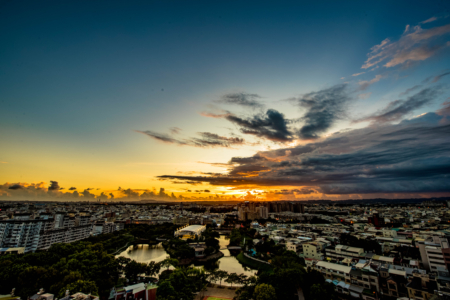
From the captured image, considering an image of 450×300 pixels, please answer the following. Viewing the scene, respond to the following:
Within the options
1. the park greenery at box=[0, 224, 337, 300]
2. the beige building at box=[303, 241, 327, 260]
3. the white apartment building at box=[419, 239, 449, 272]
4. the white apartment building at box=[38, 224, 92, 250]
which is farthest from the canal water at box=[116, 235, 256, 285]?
the white apartment building at box=[419, 239, 449, 272]

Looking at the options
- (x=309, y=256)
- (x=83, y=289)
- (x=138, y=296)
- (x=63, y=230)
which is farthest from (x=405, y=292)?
(x=63, y=230)

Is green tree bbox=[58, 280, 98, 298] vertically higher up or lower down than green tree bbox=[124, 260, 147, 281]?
higher up

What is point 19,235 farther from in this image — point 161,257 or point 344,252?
point 344,252

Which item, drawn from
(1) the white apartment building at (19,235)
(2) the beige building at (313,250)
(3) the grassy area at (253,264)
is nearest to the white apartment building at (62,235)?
(1) the white apartment building at (19,235)

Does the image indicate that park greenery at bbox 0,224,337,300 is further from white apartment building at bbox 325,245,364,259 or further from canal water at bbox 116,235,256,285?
canal water at bbox 116,235,256,285

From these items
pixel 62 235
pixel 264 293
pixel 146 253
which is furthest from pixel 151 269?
pixel 62 235

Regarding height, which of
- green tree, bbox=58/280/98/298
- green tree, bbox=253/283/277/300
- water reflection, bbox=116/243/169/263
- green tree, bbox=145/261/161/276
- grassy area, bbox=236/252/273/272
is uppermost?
green tree, bbox=58/280/98/298

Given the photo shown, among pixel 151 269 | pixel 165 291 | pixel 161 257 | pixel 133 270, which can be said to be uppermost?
pixel 165 291
